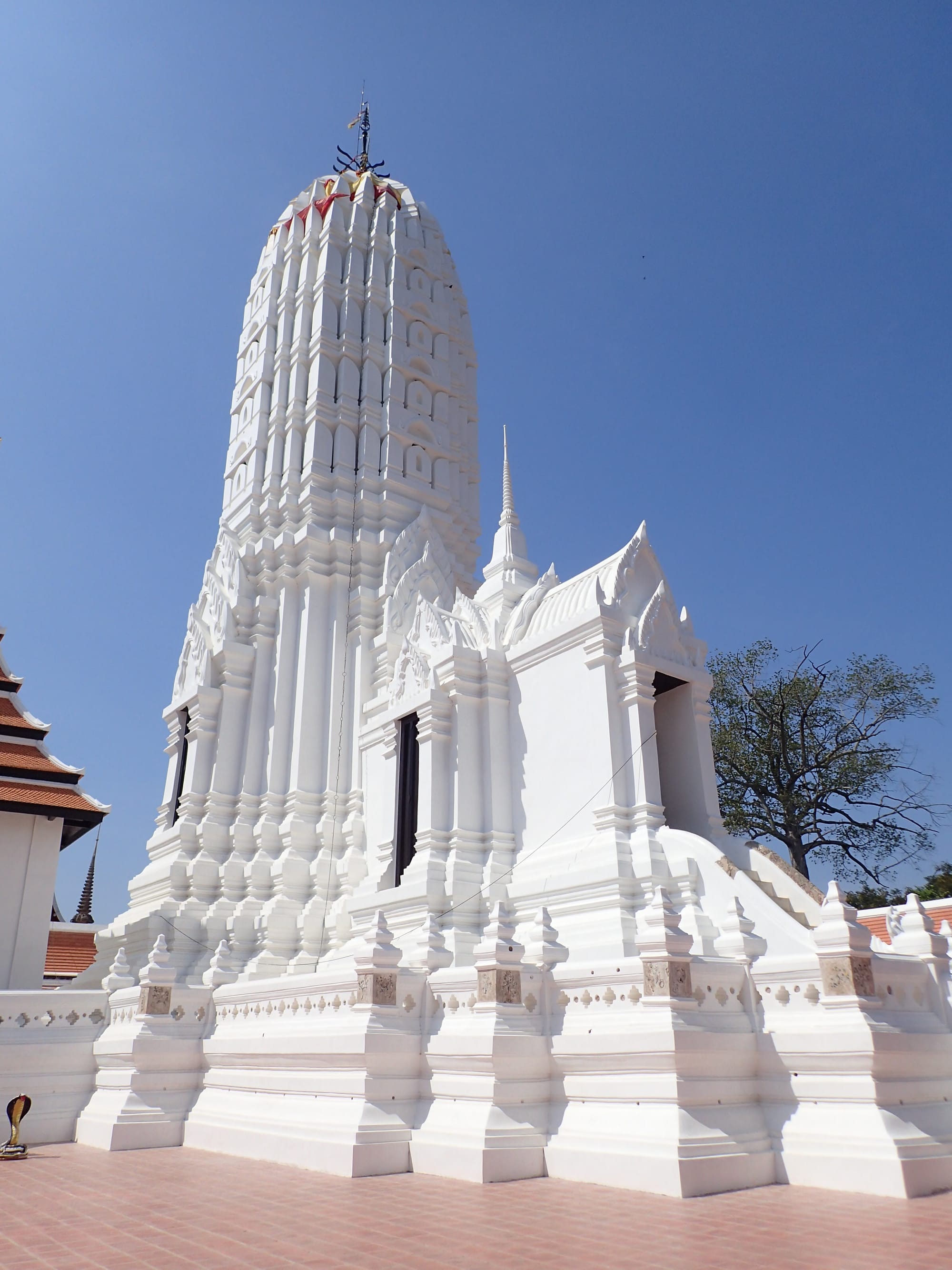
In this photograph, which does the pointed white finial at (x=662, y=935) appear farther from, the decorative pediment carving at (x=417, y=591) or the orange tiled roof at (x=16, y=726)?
the orange tiled roof at (x=16, y=726)

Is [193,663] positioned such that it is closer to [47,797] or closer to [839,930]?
[47,797]

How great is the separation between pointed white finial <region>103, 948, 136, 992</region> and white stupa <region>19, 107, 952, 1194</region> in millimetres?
284

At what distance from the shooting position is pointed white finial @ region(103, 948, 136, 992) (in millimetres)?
12383

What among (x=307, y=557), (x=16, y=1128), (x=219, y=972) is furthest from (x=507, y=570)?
(x=16, y=1128)

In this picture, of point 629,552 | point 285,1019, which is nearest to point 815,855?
point 629,552

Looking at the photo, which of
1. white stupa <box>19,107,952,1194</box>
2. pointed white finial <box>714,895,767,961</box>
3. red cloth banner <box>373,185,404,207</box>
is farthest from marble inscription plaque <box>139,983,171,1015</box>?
red cloth banner <box>373,185,404,207</box>

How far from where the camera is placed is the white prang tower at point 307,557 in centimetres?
1622

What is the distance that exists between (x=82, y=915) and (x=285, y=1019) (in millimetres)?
23331

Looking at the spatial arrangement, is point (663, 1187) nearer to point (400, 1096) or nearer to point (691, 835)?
point (400, 1096)

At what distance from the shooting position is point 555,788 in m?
13.6

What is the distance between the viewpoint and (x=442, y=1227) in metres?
5.93

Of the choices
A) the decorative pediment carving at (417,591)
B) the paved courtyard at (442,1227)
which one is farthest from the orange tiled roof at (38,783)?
the paved courtyard at (442,1227)

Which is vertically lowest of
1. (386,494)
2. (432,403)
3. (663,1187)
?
(663,1187)

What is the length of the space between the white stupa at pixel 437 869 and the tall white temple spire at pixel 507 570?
0.06m
